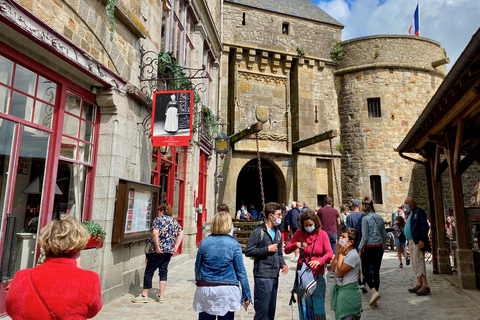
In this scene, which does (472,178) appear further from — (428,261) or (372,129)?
(428,261)

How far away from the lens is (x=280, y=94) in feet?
52.3

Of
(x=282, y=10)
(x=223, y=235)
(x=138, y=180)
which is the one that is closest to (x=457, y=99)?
(x=223, y=235)

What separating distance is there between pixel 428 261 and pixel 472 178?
8712 mm

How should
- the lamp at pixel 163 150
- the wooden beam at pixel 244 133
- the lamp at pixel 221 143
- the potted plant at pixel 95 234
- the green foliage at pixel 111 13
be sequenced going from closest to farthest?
the potted plant at pixel 95 234 → the green foliage at pixel 111 13 → the lamp at pixel 163 150 → the wooden beam at pixel 244 133 → the lamp at pixel 221 143

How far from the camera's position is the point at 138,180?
5.71 meters

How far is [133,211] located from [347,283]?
341 centimetres

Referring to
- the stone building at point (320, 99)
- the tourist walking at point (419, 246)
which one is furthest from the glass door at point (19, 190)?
the stone building at point (320, 99)

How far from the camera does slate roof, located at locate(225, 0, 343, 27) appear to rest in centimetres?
1584

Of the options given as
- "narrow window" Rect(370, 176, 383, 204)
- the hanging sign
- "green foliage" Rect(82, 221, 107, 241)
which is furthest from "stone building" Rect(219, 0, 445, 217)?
"green foliage" Rect(82, 221, 107, 241)

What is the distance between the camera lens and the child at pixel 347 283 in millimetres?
3289

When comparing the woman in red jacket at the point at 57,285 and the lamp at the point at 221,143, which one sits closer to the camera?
the woman in red jacket at the point at 57,285

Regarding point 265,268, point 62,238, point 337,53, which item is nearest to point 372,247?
point 265,268

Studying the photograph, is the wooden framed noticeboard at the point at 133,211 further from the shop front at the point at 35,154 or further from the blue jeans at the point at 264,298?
the blue jeans at the point at 264,298

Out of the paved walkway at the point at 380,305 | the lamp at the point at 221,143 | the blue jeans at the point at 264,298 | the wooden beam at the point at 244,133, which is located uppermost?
the wooden beam at the point at 244,133
